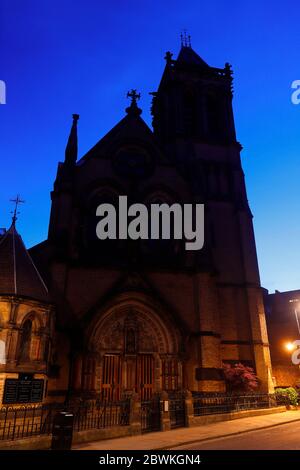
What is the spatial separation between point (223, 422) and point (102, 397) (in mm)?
6163

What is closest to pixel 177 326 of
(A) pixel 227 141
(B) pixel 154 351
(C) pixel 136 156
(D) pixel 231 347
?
(B) pixel 154 351

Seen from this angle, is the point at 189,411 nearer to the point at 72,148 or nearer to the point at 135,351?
the point at 135,351

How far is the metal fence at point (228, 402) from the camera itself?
1496 centimetres

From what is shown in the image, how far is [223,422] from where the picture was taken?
48.5 feet

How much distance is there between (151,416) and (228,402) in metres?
4.97

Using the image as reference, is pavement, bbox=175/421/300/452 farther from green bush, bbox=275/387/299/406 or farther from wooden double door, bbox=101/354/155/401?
green bush, bbox=275/387/299/406

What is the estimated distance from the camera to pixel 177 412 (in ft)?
45.5

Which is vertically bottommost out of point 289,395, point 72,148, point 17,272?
point 289,395

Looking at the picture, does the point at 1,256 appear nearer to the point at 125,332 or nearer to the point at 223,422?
the point at 125,332

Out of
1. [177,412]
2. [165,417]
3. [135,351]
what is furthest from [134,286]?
[165,417]

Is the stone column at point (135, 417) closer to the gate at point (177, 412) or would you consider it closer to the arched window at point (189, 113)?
the gate at point (177, 412)

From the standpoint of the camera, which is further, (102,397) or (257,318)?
(257,318)

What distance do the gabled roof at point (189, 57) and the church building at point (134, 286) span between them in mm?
11481

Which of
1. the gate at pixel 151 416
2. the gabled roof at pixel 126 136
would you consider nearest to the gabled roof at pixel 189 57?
the gabled roof at pixel 126 136
